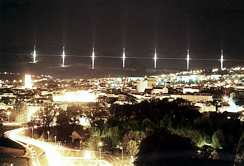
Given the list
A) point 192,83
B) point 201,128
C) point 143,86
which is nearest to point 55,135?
point 201,128

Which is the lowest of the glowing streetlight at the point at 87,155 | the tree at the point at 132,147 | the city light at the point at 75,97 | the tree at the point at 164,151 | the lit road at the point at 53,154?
the lit road at the point at 53,154

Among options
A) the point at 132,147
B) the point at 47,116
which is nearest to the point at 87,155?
the point at 132,147

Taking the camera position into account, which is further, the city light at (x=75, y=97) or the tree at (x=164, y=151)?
the city light at (x=75, y=97)

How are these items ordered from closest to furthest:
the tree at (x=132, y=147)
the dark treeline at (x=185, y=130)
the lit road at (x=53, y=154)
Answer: the dark treeline at (x=185, y=130), the tree at (x=132, y=147), the lit road at (x=53, y=154)

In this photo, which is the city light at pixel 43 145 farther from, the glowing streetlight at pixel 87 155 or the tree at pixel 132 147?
the tree at pixel 132 147

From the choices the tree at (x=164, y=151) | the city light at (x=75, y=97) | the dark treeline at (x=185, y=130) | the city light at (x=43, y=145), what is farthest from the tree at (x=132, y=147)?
the city light at (x=75, y=97)

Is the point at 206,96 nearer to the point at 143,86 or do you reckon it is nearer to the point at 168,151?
the point at 143,86

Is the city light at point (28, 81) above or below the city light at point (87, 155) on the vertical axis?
above

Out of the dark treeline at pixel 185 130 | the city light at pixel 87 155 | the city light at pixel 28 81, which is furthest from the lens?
the city light at pixel 28 81
